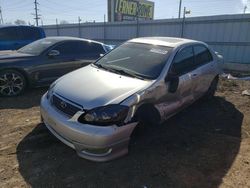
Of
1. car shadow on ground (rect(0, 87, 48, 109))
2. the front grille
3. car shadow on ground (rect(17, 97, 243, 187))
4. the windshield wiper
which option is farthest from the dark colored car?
the front grille

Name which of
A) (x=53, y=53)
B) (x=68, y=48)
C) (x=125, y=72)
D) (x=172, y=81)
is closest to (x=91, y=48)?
(x=68, y=48)

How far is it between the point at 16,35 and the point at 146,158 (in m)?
7.97

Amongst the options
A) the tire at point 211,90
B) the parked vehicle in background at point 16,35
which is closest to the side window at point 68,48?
the parked vehicle in background at point 16,35

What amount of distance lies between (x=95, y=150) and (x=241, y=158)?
2.17m

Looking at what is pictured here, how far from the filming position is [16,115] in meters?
4.70

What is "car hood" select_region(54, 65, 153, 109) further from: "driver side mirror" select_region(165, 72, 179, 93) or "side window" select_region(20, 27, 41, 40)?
"side window" select_region(20, 27, 41, 40)

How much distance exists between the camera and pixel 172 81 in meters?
3.76

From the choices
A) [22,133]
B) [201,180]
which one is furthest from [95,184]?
[22,133]

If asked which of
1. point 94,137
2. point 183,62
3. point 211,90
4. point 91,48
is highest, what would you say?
point 183,62

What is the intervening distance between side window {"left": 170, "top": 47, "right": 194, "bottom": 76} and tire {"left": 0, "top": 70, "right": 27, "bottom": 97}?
12.5 ft

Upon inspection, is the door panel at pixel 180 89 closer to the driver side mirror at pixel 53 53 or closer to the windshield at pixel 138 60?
the windshield at pixel 138 60

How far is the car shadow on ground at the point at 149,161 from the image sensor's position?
2887 mm

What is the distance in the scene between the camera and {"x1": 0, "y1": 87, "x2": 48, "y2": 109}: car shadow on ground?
5.23m

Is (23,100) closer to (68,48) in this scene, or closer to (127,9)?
(68,48)
